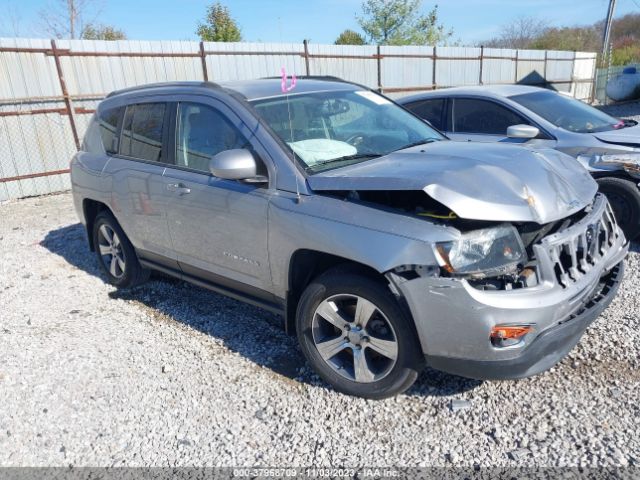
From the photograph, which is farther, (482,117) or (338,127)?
(482,117)

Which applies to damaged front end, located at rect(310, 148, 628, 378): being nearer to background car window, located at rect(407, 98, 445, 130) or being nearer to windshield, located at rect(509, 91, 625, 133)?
windshield, located at rect(509, 91, 625, 133)

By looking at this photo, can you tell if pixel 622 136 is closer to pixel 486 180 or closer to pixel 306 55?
pixel 486 180

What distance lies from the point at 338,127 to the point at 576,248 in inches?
69.6

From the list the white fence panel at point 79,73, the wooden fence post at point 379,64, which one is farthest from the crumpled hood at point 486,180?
the wooden fence post at point 379,64

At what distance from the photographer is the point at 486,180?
106 inches

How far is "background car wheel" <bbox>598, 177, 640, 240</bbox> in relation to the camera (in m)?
4.86

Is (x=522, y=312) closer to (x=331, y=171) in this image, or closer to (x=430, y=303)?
(x=430, y=303)

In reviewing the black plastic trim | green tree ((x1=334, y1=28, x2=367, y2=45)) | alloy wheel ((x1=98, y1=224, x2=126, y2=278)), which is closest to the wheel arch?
alloy wheel ((x1=98, y1=224, x2=126, y2=278))

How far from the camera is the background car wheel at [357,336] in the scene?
8.96ft

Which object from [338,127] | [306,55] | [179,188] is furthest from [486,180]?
[306,55]

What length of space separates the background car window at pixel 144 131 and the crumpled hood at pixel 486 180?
171 cm

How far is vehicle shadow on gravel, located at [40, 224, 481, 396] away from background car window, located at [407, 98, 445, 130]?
346cm

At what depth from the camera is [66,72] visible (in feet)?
31.5

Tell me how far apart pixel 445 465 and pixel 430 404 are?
488 millimetres
